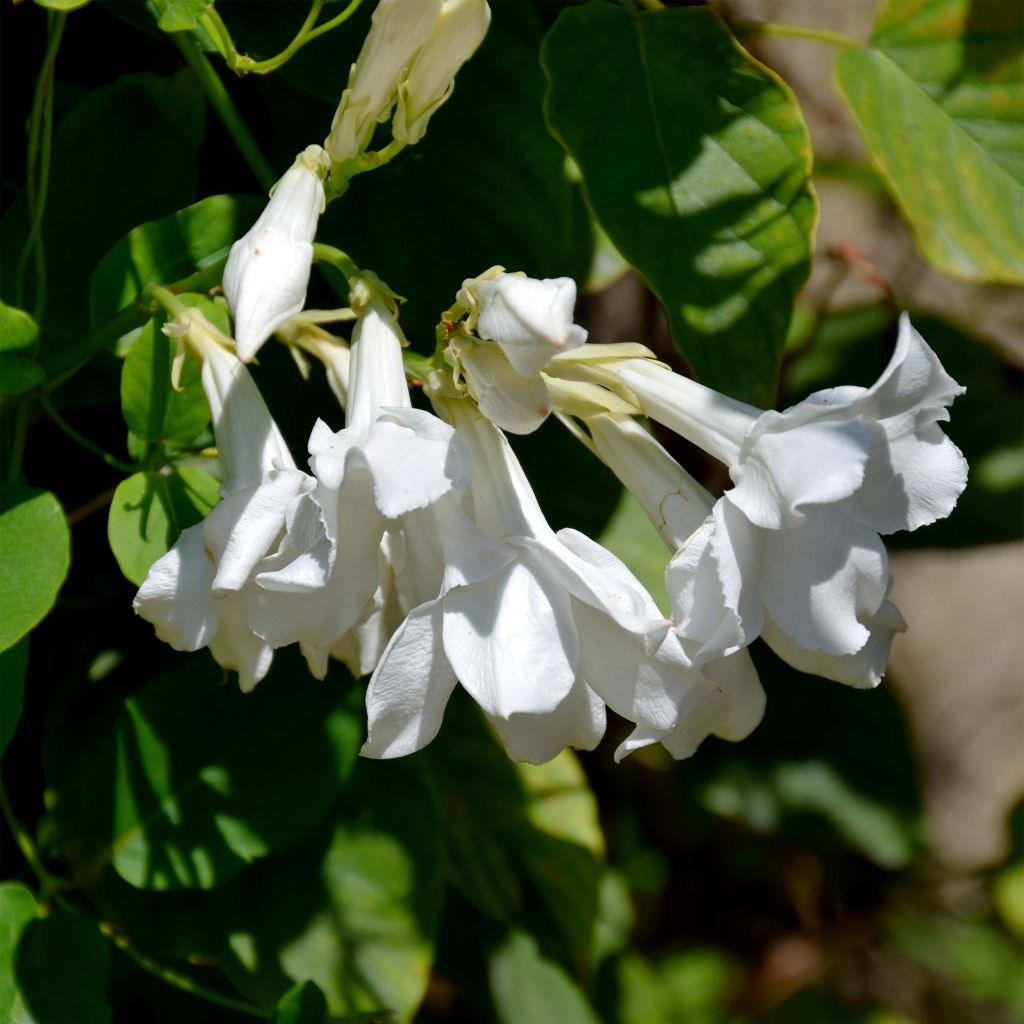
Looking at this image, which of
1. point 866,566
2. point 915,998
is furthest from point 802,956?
point 866,566

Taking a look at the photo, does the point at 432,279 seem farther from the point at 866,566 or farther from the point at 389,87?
the point at 866,566

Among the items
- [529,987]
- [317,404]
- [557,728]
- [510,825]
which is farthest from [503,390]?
[529,987]

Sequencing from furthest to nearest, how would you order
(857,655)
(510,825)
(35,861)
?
1. (510,825)
2. (35,861)
3. (857,655)

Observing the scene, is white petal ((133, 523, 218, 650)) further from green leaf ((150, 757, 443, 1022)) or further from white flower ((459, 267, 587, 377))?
green leaf ((150, 757, 443, 1022))

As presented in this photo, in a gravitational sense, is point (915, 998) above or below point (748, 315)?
below

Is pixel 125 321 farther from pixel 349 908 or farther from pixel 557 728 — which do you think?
pixel 349 908

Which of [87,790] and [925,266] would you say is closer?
[87,790]

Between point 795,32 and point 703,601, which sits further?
point 795,32
